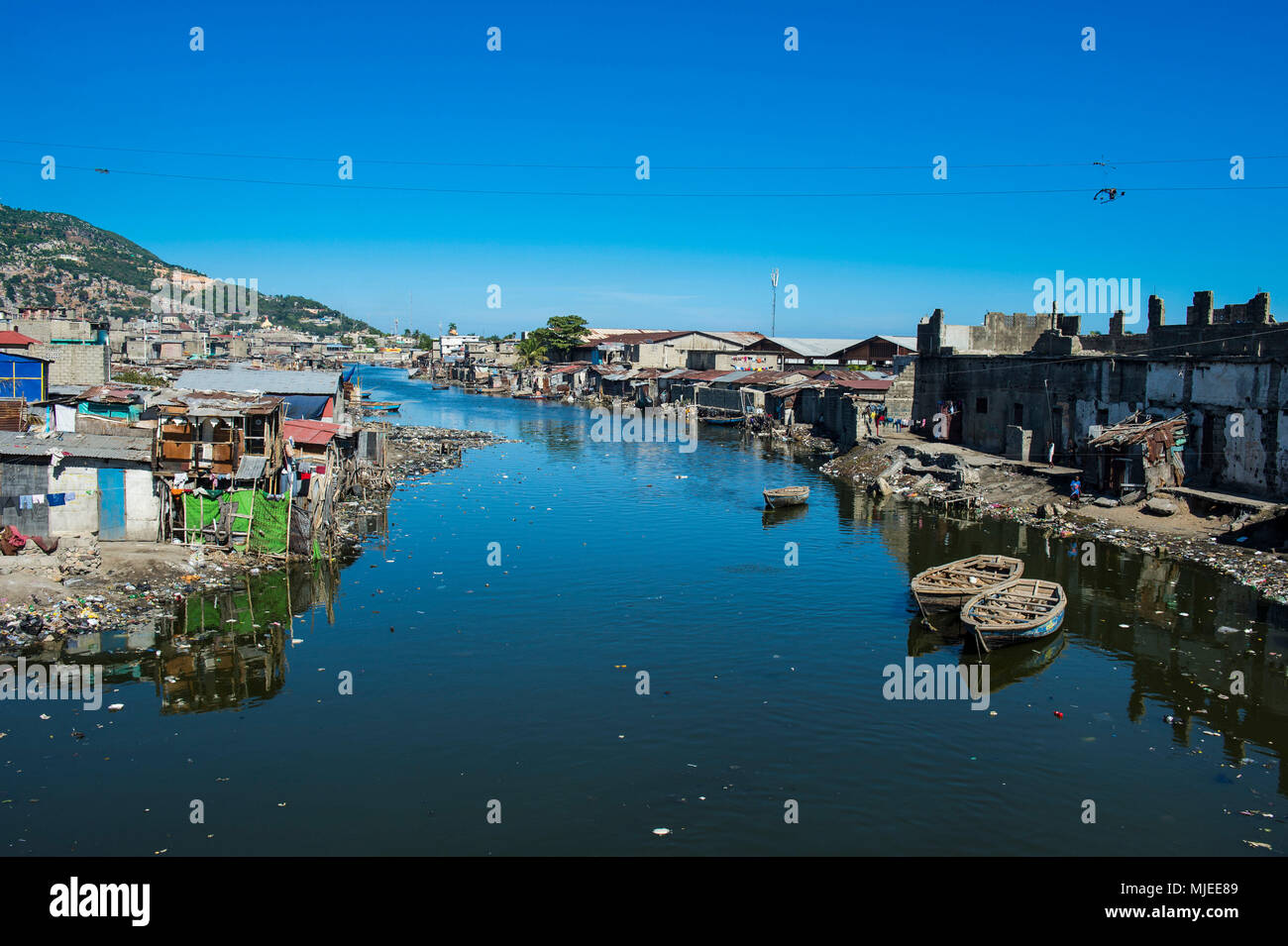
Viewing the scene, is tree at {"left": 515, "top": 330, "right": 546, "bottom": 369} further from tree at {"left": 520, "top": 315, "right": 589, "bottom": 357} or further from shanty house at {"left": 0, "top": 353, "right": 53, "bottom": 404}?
shanty house at {"left": 0, "top": 353, "right": 53, "bottom": 404}

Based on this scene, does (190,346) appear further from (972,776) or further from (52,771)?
(972,776)

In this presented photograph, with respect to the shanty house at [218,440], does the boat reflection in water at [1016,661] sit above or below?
below

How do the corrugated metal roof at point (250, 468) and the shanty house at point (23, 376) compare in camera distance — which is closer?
the corrugated metal roof at point (250, 468)

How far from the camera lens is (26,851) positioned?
9266mm

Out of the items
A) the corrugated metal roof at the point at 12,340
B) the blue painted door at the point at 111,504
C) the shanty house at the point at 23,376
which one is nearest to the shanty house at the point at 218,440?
the blue painted door at the point at 111,504

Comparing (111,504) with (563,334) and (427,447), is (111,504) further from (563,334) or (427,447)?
(563,334)

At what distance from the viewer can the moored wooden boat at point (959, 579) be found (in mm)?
16672

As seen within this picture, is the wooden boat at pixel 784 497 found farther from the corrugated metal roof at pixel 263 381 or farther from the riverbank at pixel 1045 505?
the corrugated metal roof at pixel 263 381

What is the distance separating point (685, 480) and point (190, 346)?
60.5 m

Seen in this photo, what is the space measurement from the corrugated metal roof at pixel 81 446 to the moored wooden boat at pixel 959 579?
615 inches

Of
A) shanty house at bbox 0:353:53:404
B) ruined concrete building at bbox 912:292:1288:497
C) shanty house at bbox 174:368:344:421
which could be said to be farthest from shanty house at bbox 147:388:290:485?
ruined concrete building at bbox 912:292:1288:497

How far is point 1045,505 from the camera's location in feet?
85.8

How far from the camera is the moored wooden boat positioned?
656 inches

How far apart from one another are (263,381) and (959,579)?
21.2m
